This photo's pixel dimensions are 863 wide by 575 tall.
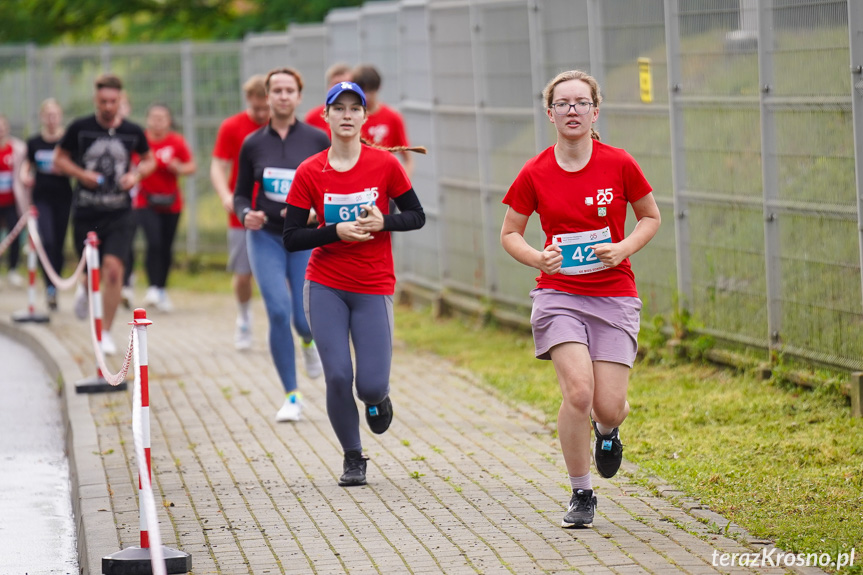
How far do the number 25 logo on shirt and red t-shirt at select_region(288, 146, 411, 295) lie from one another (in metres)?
1.39

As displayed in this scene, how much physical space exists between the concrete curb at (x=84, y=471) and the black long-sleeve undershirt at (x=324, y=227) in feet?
5.20

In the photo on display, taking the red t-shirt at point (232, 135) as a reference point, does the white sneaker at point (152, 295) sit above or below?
below

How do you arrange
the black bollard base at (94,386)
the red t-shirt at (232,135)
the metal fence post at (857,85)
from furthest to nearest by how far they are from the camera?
the red t-shirt at (232,135) → the black bollard base at (94,386) → the metal fence post at (857,85)

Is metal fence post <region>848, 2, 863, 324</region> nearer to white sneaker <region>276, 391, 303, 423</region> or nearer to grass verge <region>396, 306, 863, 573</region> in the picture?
grass verge <region>396, 306, 863, 573</region>

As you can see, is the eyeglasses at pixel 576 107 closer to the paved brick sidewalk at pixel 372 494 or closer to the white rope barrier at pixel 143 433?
the paved brick sidewalk at pixel 372 494

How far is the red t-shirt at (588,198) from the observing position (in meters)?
6.12

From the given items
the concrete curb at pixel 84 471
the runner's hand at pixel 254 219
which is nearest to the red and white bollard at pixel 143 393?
the concrete curb at pixel 84 471

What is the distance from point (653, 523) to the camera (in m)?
6.21

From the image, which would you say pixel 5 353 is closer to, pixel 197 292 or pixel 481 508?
pixel 197 292

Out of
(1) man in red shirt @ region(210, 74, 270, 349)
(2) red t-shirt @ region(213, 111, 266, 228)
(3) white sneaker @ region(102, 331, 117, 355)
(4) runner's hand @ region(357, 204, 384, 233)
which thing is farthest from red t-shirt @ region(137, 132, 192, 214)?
(4) runner's hand @ region(357, 204, 384, 233)

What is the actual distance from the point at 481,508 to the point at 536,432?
2.00 m

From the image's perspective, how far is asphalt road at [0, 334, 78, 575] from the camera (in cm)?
671

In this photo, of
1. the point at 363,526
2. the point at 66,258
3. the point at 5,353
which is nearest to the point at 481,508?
the point at 363,526

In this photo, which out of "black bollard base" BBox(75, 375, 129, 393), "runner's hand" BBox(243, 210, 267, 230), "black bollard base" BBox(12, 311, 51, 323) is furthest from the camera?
"black bollard base" BBox(12, 311, 51, 323)
